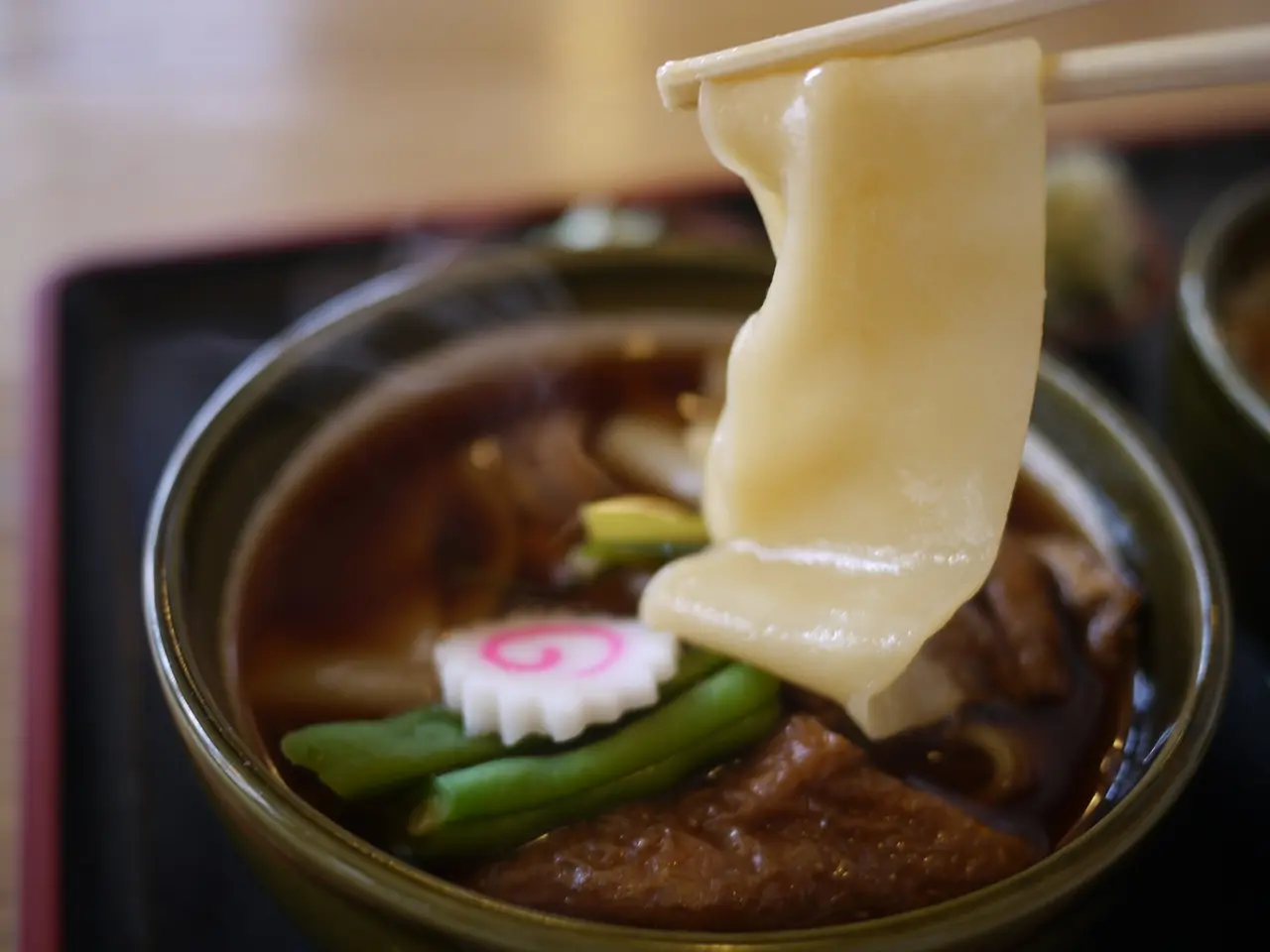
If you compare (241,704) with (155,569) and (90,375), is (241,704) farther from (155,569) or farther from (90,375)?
(90,375)

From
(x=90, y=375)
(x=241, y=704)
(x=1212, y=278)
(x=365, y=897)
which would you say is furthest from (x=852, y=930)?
(x=90, y=375)

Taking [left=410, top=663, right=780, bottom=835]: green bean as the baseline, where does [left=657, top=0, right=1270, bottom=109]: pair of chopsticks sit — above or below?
above

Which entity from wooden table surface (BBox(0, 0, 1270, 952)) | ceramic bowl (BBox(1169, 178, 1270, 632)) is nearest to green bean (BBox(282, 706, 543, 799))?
ceramic bowl (BBox(1169, 178, 1270, 632))

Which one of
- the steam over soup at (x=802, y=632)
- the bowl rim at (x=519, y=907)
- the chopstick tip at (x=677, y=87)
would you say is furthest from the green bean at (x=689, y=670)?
the chopstick tip at (x=677, y=87)

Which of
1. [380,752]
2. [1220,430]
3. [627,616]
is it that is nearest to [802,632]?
[627,616]

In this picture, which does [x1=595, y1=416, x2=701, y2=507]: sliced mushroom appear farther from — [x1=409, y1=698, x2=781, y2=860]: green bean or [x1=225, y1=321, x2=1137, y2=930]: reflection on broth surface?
[x1=409, y1=698, x2=781, y2=860]: green bean

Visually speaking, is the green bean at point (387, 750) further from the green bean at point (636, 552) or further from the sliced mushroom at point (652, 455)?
the sliced mushroom at point (652, 455)

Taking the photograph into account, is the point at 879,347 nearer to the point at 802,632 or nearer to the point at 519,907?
the point at 802,632

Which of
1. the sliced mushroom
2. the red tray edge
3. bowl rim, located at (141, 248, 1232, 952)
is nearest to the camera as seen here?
bowl rim, located at (141, 248, 1232, 952)
